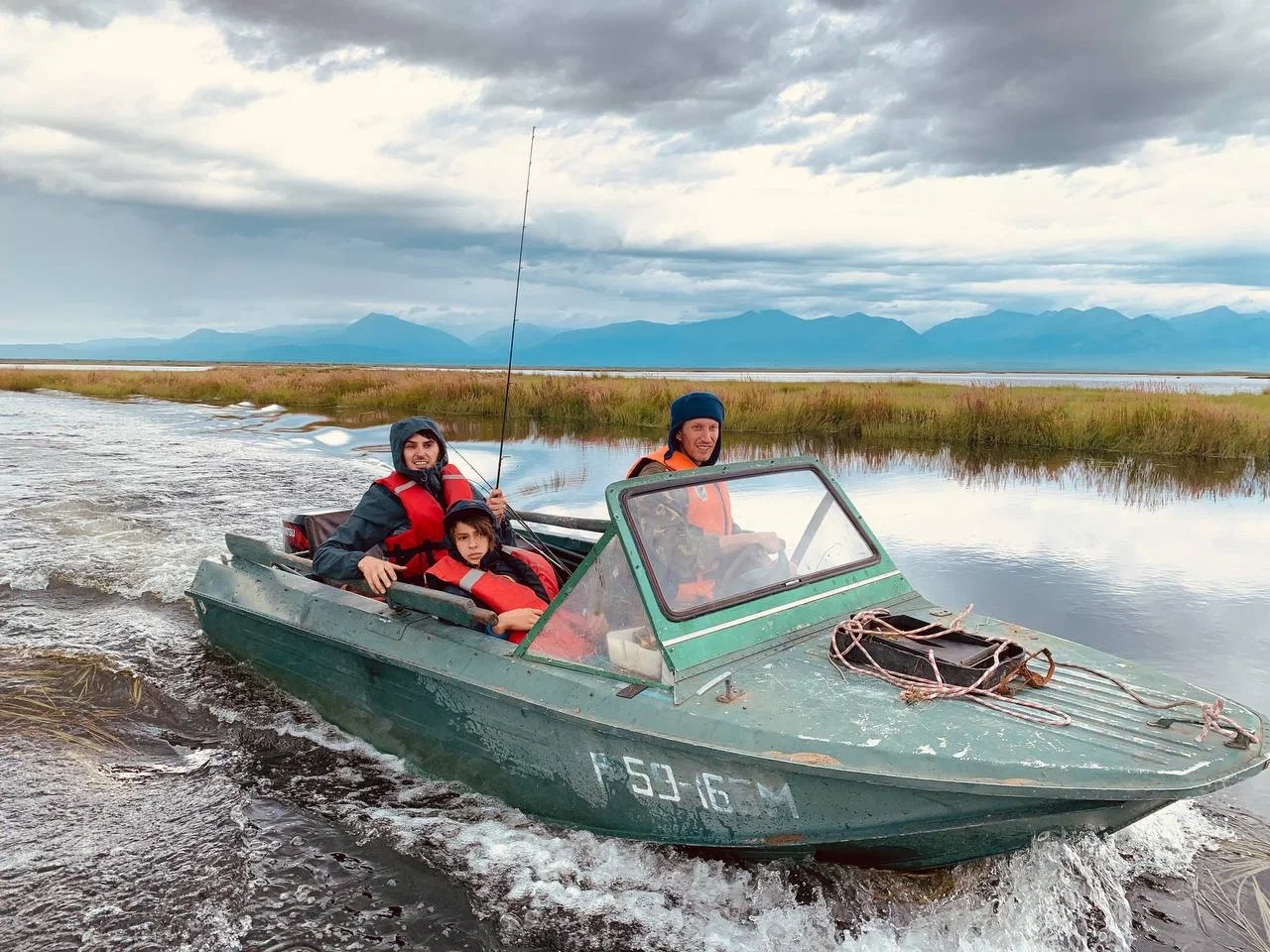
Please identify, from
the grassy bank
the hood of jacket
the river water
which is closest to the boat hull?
the river water

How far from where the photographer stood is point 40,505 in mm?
11273

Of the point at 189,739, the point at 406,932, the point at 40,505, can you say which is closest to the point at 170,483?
the point at 40,505

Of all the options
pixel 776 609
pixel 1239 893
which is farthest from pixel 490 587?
pixel 1239 893

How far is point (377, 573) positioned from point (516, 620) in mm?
996

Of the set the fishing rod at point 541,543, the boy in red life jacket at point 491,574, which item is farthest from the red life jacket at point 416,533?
the boy in red life jacket at point 491,574

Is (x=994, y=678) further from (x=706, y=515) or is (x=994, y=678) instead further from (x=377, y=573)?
(x=377, y=573)

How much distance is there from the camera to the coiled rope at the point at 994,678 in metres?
3.08

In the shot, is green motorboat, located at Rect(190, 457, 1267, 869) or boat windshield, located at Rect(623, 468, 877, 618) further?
boat windshield, located at Rect(623, 468, 877, 618)

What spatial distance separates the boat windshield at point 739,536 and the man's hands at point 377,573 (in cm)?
159

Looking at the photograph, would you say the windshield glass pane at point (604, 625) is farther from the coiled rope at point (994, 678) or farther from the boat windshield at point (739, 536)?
the coiled rope at point (994, 678)

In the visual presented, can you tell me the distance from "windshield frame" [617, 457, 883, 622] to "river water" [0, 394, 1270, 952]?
3.62ft

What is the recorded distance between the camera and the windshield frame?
366cm

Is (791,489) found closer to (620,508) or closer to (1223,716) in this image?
(620,508)

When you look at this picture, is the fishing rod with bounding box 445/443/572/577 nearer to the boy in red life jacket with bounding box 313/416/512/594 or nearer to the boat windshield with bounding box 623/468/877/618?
the boy in red life jacket with bounding box 313/416/512/594
